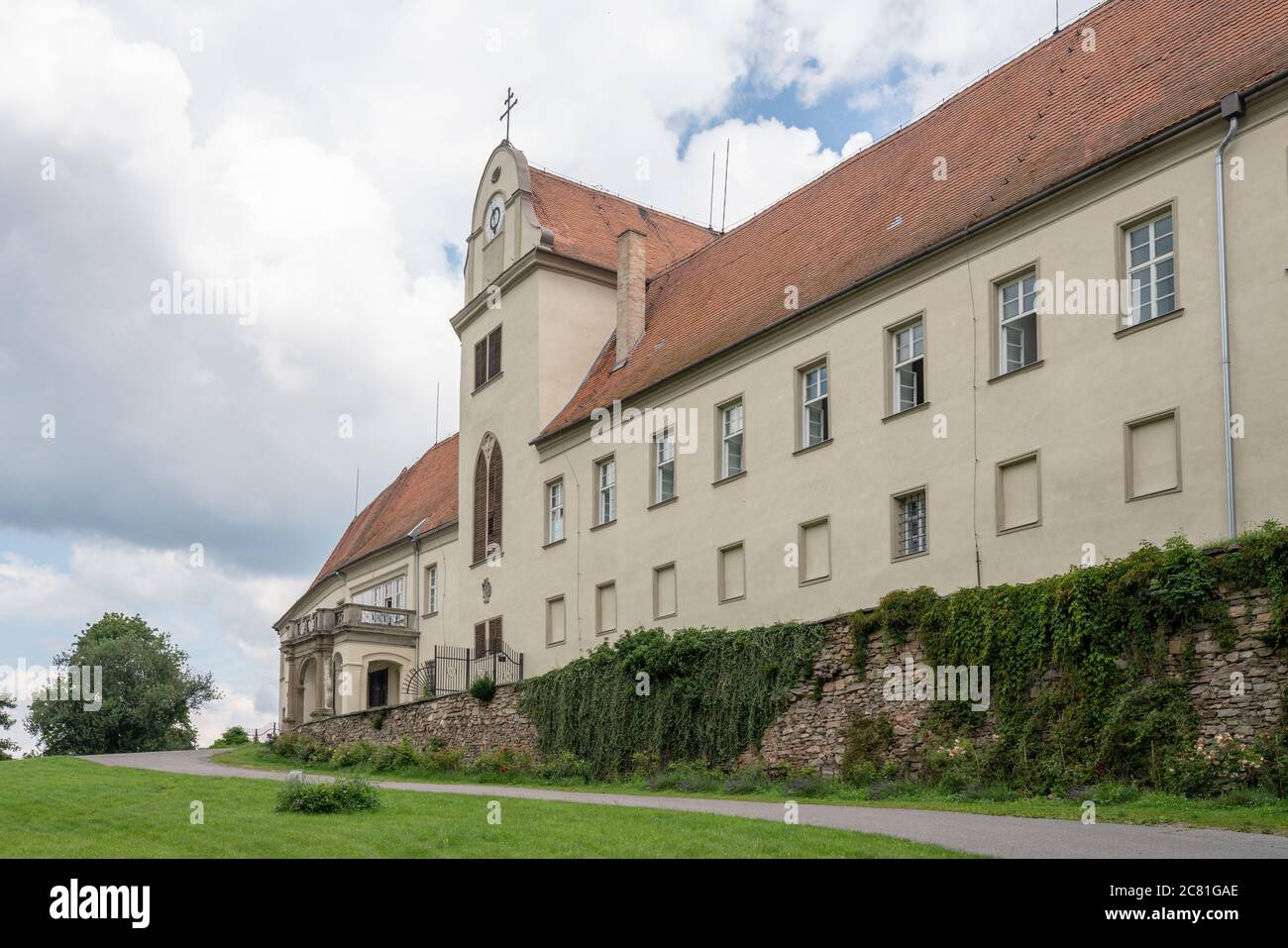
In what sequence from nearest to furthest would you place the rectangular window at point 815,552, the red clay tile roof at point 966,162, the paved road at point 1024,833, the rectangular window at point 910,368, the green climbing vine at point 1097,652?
the paved road at point 1024,833 → the green climbing vine at point 1097,652 → the red clay tile roof at point 966,162 → the rectangular window at point 910,368 → the rectangular window at point 815,552

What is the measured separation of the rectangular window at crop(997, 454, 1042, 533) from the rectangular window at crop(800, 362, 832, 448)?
5100mm

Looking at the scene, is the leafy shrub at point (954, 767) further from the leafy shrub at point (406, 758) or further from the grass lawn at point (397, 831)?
the leafy shrub at point (406, 758)

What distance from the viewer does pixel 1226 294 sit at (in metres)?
21.4

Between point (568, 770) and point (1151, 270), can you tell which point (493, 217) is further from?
point (1151, 270)

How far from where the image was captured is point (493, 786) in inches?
1088

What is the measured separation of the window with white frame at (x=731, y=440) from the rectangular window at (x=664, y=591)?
8.77 ft

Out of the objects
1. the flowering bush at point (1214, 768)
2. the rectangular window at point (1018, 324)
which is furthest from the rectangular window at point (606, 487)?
the flowering bush at point (1214, 768)

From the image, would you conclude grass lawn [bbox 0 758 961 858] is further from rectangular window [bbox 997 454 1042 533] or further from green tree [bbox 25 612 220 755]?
green tree [bbox 25 612 220 755]

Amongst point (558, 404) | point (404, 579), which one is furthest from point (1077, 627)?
point (404, 579)

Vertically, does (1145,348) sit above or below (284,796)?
above

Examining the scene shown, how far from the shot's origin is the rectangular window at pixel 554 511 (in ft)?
124

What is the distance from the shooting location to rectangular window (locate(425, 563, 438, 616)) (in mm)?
47094

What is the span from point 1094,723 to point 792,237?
17024 mm

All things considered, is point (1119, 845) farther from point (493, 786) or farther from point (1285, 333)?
point (493, 786)
